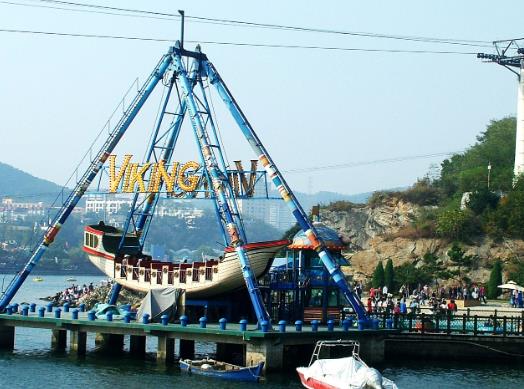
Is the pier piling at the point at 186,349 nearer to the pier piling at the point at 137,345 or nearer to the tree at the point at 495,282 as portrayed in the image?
the pier piling at the point at 137,345

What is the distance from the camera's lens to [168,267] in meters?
65.6

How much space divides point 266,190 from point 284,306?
7203 millimetres

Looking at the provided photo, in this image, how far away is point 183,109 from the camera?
226ft

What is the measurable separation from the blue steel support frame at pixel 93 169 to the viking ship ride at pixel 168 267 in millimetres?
3328

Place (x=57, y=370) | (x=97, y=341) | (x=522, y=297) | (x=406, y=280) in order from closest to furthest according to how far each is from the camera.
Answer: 1. (x=57, y=370)
2. (x=97, y=341)
3. (x=522, y=297)
4. (x=406, y=280)

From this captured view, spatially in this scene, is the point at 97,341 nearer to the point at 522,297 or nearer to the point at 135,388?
the point at 135,388

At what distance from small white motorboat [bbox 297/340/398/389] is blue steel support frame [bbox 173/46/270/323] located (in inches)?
201

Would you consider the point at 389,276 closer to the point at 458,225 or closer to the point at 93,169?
the point at 458,225

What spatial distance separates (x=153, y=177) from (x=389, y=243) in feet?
179

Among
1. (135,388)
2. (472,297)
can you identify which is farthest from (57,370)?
(472,297)

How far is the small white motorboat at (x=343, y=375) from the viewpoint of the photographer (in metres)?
47.3

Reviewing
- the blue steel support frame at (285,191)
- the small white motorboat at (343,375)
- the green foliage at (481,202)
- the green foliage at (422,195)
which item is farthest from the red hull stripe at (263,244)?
the green foliage at (422,195)

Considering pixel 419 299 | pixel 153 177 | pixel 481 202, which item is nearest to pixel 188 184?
pixel 153 177

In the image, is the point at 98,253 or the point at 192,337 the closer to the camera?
the point at 192,337
